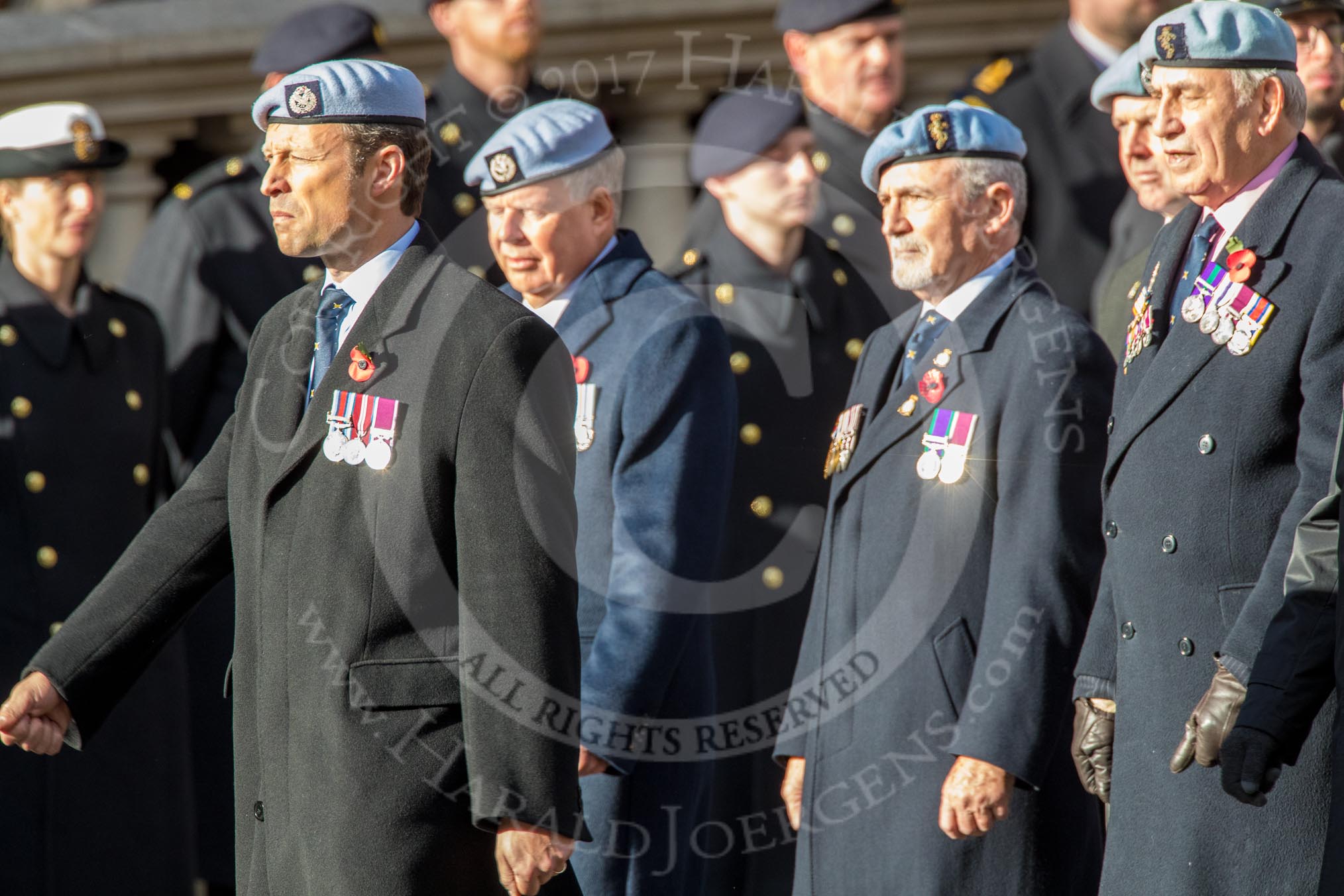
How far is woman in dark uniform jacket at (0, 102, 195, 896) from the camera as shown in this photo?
5.85 meters

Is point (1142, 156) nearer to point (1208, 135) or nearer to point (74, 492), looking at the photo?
point (1208, 135)

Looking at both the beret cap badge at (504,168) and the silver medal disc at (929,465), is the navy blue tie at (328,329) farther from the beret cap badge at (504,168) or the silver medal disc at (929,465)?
the silver medal disc at (929,465)

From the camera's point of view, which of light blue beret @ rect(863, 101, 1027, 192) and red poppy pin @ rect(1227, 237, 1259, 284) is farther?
light blue beret @ rect(863, 101, 1027, 192)

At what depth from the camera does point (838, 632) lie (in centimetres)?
464

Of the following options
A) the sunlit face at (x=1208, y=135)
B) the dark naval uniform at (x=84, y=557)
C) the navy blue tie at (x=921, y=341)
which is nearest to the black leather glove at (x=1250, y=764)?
the sunlit face at (x=1208, y=135)

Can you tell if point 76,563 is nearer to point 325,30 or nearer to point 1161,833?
point 325,30

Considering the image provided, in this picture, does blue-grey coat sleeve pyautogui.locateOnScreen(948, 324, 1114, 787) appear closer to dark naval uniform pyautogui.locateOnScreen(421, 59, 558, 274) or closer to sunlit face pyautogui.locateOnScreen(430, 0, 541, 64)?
dark naval uniform pyautogui.locateOnScreen(421, 59, 558, 274)

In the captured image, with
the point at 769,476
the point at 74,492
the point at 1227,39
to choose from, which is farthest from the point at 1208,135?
the point at 74,492

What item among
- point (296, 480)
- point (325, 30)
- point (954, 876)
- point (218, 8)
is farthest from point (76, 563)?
point (218, 8)

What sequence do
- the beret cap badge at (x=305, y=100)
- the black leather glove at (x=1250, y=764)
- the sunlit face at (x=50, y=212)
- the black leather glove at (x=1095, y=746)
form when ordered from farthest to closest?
the sunlit face at (x=50, y=212)
the black leather glove at (x=1095, y=746)
the beret cap badge at (x=305, y=100)
the black leather glove at (x=1250, y=764)

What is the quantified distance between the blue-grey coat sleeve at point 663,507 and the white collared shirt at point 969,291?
528 mm

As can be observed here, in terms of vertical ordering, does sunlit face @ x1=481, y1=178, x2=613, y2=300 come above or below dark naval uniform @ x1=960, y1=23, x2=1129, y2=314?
below

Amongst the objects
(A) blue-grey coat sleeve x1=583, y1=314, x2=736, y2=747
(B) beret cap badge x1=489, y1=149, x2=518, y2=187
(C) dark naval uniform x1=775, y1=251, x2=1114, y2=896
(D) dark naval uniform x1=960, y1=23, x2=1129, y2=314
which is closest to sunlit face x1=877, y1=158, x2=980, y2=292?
(C) dark naval uniform x1=775, y1=251, x2=1114, y2=896

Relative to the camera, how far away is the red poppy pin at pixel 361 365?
385 cm
